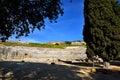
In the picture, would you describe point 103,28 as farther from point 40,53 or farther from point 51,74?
point 40,53

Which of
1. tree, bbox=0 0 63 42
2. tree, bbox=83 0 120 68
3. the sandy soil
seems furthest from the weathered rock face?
tree, bbox=0 0 63 42

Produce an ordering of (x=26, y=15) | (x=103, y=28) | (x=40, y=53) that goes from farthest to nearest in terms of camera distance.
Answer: (x=40, y=53), (x=103, y=28), (x=26, y=15)

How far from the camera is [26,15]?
18734 millimetres

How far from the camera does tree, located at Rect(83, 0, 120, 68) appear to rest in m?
29.9

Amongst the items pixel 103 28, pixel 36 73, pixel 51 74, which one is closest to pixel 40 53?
pixel 103 28

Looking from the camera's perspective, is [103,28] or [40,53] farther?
[40,53]

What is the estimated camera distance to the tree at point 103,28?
98.1 ft

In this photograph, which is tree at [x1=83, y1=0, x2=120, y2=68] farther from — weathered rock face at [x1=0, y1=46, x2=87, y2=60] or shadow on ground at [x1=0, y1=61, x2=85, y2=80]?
weathered rock face at [x1=0, y1=46, x2=87, y2=60]

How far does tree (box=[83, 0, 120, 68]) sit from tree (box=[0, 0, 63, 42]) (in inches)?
450

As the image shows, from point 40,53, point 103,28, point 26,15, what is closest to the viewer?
point 26,15

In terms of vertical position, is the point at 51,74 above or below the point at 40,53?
below

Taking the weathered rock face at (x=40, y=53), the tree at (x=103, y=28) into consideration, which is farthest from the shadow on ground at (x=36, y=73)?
the weathered rock face at (x=40, y=53)

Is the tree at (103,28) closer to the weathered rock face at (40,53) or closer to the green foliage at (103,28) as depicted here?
the green foliage at (103,28)

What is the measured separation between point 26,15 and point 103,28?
42.9ft
